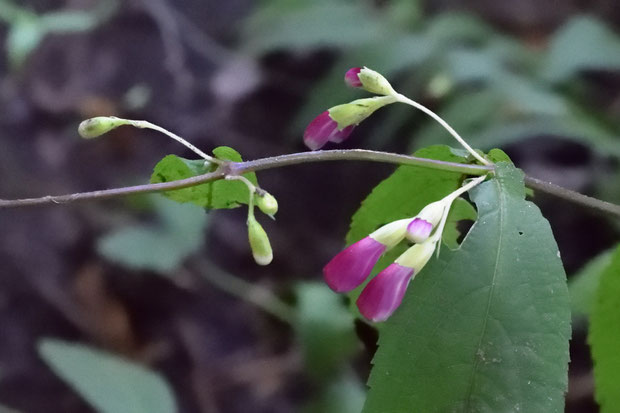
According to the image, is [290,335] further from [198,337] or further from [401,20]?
[401,20]

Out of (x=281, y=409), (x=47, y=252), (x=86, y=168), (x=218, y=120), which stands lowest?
(x=281, y=409)

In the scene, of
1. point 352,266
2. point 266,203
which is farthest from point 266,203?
point 352,266

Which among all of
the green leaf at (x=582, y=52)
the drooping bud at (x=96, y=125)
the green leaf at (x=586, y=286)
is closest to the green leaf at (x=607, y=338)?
the green leaf at (x=586, y=286)

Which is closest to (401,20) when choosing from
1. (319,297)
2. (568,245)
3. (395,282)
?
(568,245)

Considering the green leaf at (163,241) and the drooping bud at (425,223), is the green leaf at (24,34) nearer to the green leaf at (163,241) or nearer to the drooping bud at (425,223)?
the green leaf at (163,241)

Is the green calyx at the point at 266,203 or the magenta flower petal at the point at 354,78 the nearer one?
the green calyx at the point at 266,203

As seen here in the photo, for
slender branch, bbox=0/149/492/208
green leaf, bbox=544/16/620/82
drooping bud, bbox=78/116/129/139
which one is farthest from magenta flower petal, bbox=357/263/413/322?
green leaf, bbox=544/16/620/82
